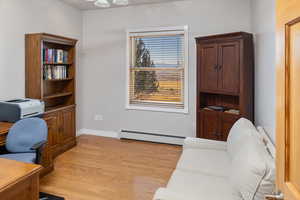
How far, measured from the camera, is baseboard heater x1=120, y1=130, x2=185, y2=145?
175 inches

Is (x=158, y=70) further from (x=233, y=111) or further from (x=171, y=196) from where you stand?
(x=171, y=196)

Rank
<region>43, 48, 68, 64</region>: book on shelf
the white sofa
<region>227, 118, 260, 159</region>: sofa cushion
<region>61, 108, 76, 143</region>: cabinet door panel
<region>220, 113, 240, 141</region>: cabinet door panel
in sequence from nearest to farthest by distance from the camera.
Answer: the white sofa
<region>227, 118, 260, 159</region>: sofa cushion
<region>220, 113, 240, 141</region>: cabinet door panel
<region>43, 48, 68, 64</region>: book on shelf
<region>61, 108, 76, 143</region>: cabinet door panel

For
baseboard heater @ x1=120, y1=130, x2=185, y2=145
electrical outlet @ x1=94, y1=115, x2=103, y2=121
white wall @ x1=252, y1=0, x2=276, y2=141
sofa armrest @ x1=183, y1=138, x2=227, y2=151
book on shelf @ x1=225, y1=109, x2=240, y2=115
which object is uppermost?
white wall @ x1=252, y1=0, x2=276, y2=141

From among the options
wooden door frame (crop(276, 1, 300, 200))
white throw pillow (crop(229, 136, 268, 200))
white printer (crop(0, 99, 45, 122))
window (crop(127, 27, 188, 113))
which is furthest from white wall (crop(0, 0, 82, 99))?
wooden door frame (crop(276, 1, 300, 200))

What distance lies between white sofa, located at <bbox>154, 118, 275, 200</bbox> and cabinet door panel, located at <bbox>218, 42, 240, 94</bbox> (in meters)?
0.86

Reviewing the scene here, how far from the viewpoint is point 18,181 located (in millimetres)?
1525

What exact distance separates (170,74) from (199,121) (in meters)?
1.22

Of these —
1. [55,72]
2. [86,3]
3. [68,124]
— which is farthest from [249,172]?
[86,3]

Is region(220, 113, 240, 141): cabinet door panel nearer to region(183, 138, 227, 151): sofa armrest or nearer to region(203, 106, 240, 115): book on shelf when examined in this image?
region(203, 106, 240, 115): book on shelf

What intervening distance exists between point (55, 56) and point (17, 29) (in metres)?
0.66

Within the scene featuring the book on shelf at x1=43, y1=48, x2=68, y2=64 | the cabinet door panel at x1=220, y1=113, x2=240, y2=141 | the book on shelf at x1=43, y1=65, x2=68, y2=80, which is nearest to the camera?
the cabinet door panel at x1=220, y1=113, x2=240, y2=141

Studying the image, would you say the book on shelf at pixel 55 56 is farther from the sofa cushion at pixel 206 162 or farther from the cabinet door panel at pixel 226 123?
the cabinet door panel at pixel 226 123

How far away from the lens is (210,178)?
2082 millimetres

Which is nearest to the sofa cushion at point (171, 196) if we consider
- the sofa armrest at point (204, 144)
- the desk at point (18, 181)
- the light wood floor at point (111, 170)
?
the desk at point (18, 181)
